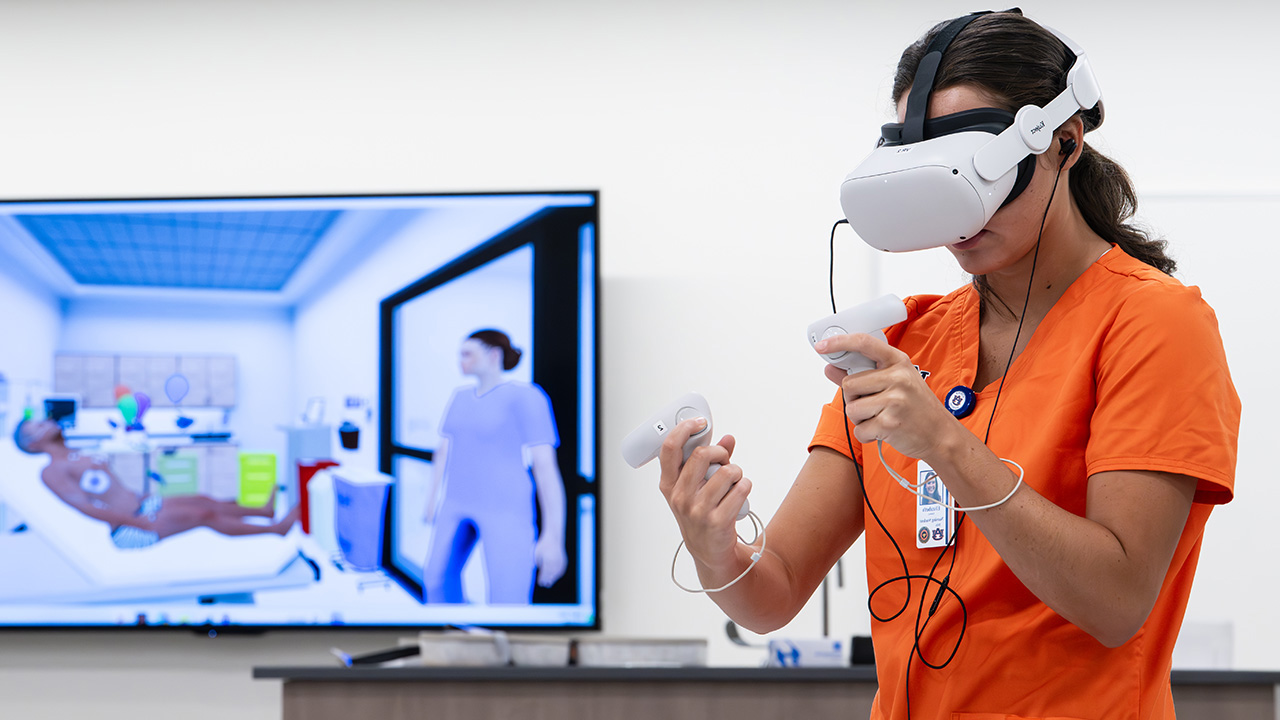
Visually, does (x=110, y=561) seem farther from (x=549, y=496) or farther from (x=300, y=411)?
(x=549, y=496)

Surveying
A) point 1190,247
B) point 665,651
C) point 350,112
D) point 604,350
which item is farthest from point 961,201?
point 350,112

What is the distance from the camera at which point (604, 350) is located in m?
2.88

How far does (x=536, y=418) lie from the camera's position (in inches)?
107

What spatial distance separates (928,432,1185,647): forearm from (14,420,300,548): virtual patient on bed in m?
2.41

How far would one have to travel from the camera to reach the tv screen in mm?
2727

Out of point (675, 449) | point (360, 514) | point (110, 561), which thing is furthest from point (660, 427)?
point (110, 561)

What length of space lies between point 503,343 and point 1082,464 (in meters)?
2.06

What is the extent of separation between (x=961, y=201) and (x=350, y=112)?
2.50m

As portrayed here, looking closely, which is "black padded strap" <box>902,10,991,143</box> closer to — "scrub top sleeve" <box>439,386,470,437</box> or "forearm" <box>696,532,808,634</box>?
"forearm" <box>696,532,808,634</box>

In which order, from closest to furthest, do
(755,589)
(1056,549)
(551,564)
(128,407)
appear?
1. (1056,549)
2. (755,589)
3. (551,564)
4. (128,407)

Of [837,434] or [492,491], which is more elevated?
[837,434]

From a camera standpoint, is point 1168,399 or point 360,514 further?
point 360,514

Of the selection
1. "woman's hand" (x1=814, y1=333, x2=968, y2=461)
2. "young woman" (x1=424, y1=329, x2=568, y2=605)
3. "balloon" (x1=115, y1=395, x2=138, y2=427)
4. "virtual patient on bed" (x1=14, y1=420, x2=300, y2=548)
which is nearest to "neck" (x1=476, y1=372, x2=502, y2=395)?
"young woman" (x1=424, y1=329, x2=568, y2=605)

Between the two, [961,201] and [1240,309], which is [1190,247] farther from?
[961,201]
